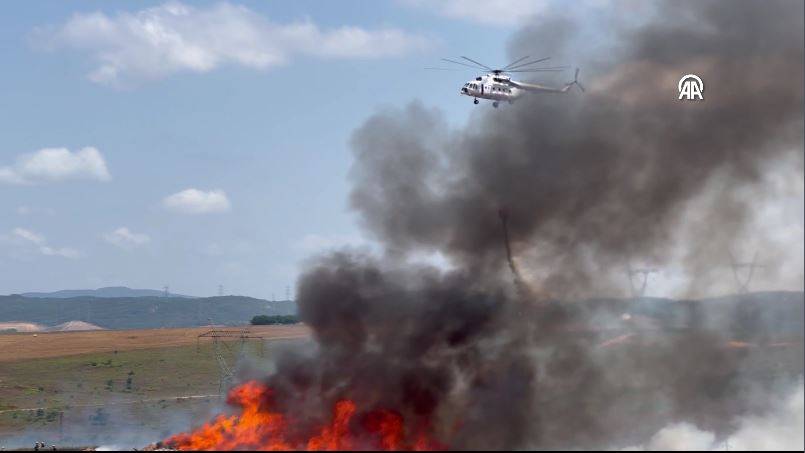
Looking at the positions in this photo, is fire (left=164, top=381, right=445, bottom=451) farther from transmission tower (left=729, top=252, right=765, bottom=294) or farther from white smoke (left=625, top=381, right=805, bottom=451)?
transmission tower (left=729, top=252, right=765, bottom=294)

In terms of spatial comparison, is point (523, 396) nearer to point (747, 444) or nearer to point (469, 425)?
point (469, 425)

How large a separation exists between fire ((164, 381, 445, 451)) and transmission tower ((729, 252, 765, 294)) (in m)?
42.0

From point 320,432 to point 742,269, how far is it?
51.5 metres

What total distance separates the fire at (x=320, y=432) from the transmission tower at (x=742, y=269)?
42.0 m

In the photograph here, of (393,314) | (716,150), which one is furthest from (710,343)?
(393,314)

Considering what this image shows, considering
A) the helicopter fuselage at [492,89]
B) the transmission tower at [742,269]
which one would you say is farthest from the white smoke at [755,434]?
the helicopter fuselage at [492,89]

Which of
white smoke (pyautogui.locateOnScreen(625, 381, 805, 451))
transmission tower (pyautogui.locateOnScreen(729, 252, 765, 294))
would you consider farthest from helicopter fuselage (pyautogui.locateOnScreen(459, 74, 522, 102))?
white smoke (pyautogui.locateOnScreen(625, 381, 805, 451))

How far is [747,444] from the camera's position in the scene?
9444 centimetres

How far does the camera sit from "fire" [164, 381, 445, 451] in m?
85.9

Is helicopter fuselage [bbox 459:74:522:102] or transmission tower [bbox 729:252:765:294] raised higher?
helicopter fuselage [bbox 459:74:522:102]

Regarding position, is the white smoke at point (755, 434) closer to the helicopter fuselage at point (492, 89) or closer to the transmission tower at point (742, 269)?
the transmission tower at point (742, 269)

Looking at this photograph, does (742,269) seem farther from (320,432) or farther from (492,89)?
(320,432)

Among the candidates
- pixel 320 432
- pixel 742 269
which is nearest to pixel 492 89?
pixel 742 269

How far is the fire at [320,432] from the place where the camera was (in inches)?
3383
